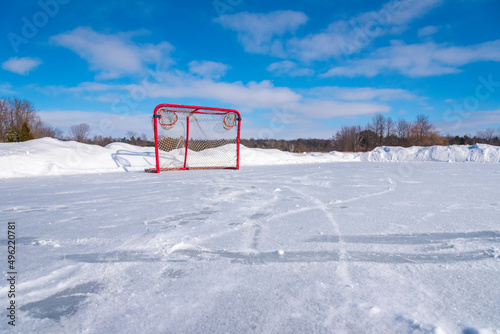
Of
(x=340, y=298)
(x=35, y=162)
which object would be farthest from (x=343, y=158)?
(x=340, y=298)

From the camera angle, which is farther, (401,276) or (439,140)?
(439,140)

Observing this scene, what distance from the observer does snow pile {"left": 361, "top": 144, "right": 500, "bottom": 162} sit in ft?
56.7

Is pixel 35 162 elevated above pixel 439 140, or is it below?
below

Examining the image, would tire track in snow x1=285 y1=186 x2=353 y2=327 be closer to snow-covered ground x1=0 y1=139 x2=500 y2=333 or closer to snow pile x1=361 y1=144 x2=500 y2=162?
snow-covered ground x1=0 y1=139 x2=500 y2=333

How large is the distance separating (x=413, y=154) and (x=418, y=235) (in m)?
21.6

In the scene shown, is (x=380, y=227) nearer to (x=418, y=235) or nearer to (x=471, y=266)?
(x=418, y=235)

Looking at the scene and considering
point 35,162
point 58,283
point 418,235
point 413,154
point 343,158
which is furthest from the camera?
point 413,154

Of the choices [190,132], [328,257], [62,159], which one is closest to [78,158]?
[62,159]

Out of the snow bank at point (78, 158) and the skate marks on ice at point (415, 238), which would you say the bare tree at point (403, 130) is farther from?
the skate marks on ice at point (415, 238)

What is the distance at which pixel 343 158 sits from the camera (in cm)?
1895

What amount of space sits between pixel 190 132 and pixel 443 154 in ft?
61.9

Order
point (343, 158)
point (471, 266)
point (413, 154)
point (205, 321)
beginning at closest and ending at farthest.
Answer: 1. point (205, 321)
2. point (471, 266)
3. point (343, 158)
4. point (413, 154)

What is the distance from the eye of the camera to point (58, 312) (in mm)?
1147

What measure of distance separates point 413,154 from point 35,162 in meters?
23.3
